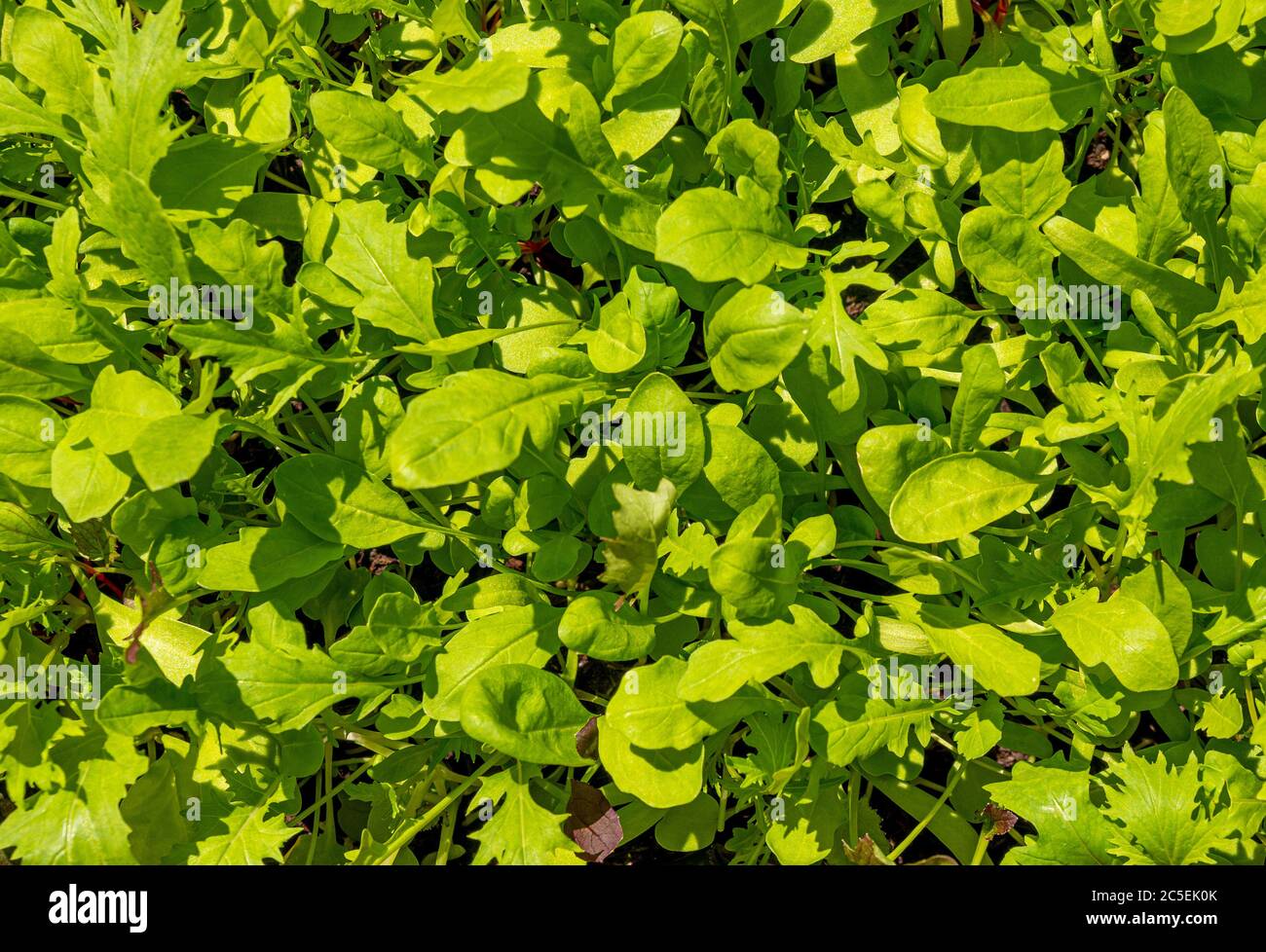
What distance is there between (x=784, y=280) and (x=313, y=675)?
76 cm

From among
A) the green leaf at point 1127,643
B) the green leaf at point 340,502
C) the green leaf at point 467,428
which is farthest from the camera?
the green leaf at point 340,502

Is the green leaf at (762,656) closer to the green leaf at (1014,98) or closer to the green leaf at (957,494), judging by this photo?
the green leaf at (957,494)

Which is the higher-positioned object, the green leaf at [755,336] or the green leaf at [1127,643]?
the green leaf at [755,336]

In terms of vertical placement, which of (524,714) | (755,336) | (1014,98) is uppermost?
(1014,98)

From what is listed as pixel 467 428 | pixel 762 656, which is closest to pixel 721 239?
pixel 467 428

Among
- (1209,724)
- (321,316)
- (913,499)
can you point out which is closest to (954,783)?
(1209,724)

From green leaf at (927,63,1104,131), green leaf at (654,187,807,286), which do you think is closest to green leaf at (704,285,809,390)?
green leaf at (654,187,807,286)

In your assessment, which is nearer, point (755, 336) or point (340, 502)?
point (755, 336)

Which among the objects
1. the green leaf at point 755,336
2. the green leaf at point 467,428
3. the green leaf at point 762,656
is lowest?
the green leaf at point 762,656

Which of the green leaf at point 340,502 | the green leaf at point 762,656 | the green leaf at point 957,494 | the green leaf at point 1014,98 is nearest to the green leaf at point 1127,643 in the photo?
the green leaf at point 957,494

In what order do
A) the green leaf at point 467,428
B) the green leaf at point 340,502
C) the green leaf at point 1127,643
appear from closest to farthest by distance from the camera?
1. the green leaf at point 467,428
2. the green leaf at point 1127,643
3. the green leaf at point 340,502

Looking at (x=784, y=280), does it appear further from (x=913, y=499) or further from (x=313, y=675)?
(x=313, y=675)

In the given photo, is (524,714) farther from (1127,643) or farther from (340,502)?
(1127,643)

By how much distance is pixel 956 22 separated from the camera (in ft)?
4.33
